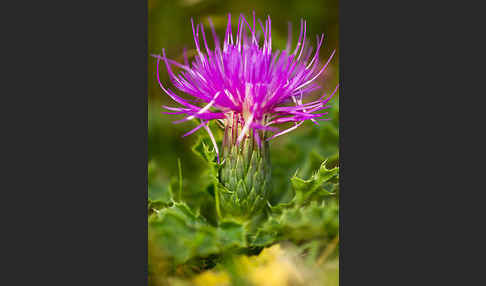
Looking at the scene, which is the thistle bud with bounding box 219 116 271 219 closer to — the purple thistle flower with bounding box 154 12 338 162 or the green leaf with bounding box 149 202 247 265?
the purple thistle flower with bounding box 154 12 338 162

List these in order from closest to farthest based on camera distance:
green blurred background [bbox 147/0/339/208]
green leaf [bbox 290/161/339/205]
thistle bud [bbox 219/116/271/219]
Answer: thistle bud [bbox 219/116/271/219] → green leaf [bbox 290/161/339/205] → green blurred background [bbox 147/0/339/208]

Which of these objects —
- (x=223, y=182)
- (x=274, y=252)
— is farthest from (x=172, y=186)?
(x=274, y=252)

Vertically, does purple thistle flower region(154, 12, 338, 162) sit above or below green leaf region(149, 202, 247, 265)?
above

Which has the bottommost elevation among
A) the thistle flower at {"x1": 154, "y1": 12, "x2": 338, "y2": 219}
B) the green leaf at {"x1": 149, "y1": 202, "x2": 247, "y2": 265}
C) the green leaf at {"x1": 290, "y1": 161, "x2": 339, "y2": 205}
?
the green leaf at {"x1": 149, "y1": 202, "x2": 247, "y2": 265}

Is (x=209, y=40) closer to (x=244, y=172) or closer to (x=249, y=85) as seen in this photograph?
(x=249, y=85)

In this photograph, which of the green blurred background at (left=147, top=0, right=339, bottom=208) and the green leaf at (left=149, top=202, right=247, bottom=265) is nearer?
the green leaf at (left=149, top=202, right=247, bottom=265)

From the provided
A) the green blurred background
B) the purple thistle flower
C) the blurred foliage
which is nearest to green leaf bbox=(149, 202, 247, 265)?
the blurred foliage
